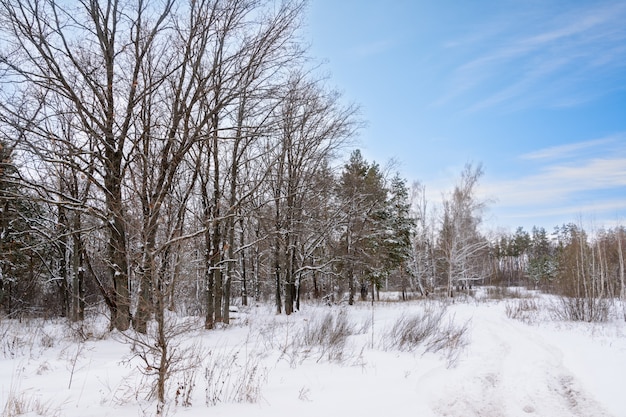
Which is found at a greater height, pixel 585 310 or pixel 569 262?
pixel 569 262

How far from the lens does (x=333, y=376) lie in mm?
6059

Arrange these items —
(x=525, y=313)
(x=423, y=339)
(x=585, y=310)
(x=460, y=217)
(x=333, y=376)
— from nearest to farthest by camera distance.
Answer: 1. (x=333, y=376)
2. (x=423, y=339)
3. (x=585, y=310)
4. (x=525, y=313)
5. (x=460, y=217)

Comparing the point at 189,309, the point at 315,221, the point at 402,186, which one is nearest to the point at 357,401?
the point at 315,221

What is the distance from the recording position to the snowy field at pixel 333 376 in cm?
448

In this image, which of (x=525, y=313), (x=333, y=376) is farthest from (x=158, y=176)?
(x=525, y=313)

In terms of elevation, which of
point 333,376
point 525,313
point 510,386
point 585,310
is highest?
point 333,376

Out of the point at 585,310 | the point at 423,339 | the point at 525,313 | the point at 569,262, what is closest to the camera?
the point at 423,339

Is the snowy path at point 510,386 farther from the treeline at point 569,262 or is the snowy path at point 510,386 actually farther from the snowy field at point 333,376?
the treeline at point 569,262

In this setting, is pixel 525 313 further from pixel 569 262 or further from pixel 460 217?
pixel 460 217

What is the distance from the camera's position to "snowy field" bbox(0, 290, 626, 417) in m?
4.48

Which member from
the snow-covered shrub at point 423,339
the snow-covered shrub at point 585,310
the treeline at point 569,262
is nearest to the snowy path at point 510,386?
the snow-covered shrub at point 423,339

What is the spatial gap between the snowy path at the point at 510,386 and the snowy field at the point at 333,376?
25 mm

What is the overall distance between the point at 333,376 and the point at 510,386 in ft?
9.73

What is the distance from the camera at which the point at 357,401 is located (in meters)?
4.90
